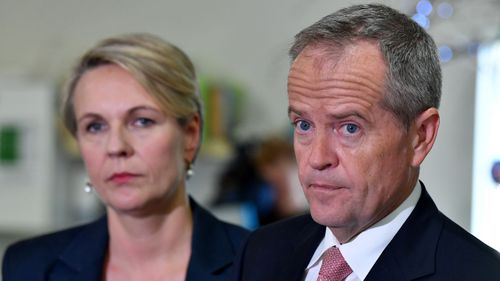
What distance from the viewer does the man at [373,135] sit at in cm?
115

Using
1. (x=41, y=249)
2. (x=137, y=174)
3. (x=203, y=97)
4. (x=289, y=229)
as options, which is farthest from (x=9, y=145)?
(x=289, y=229)

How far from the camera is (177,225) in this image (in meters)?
1.95

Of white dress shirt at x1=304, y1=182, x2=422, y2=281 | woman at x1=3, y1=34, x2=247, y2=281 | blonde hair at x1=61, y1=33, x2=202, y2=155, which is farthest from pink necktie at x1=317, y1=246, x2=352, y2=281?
blonde hair at x1=61, y1=33, x2=202, y2=155

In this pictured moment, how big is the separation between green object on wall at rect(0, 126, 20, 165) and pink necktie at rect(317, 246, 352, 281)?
11.4 ft

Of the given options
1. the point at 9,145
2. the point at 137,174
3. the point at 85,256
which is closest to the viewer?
the point at 137,174

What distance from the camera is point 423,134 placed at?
120 centimetres

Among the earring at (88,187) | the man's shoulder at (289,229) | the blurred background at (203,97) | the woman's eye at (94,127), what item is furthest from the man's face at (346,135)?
the blurred background at (203,97)

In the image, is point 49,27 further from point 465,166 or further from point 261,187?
point 465,166

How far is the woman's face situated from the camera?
6.03ft

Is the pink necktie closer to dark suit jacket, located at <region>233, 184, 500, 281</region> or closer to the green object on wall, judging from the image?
dark suit jacket, located at <region>233, 184, 500, 281</region>

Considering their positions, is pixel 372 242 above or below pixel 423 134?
below

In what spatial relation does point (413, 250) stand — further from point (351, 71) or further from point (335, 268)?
point (351, 71)

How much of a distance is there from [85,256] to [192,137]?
1.28 feet

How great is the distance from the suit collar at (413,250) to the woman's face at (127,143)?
759 mm
